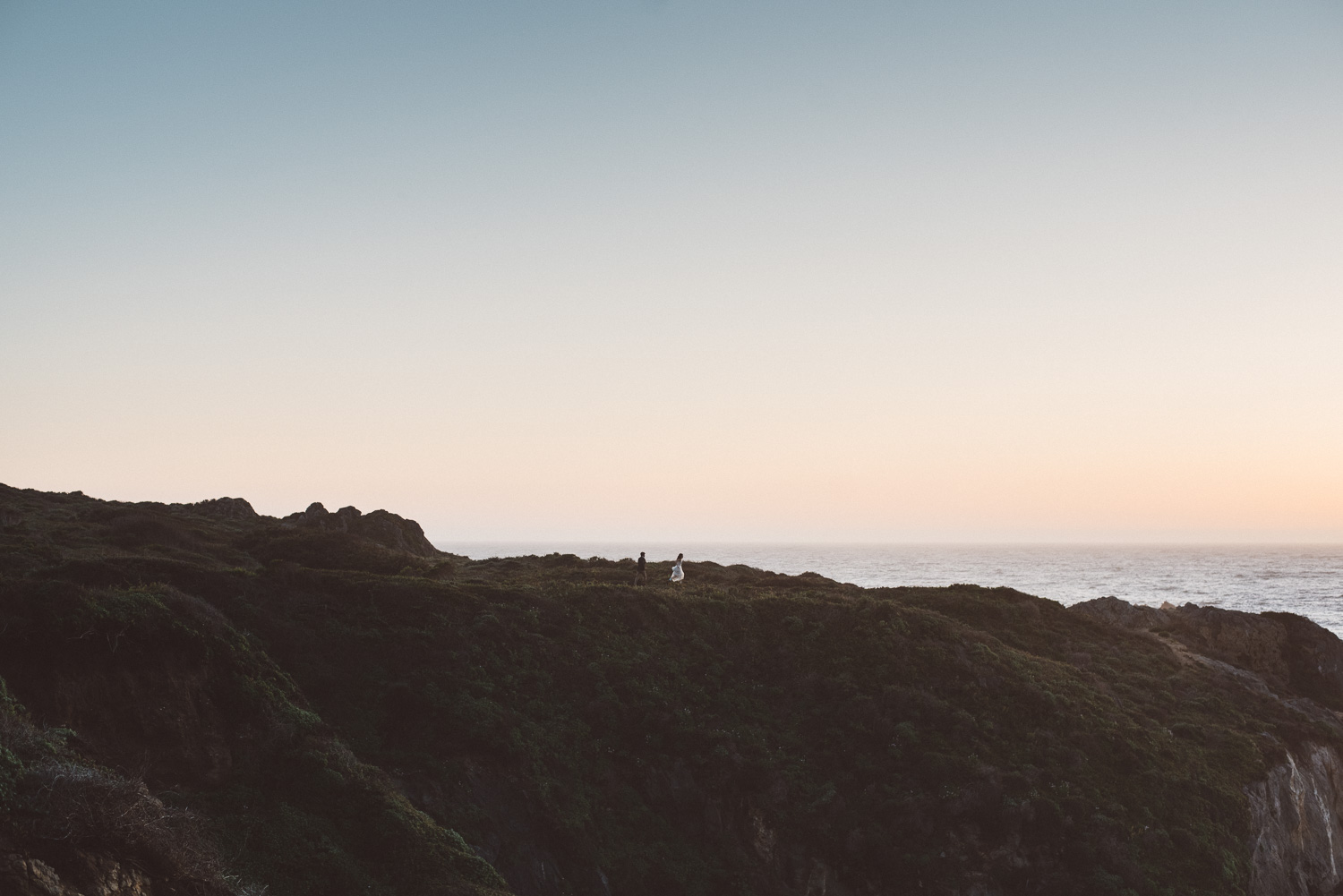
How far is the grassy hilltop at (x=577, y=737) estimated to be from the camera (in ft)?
63.7

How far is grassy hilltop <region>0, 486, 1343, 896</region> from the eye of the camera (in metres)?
19.4

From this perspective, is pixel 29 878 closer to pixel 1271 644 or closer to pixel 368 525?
pixel 368 525

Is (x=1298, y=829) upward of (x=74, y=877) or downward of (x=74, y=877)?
downward

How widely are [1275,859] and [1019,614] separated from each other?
1665 centimetres

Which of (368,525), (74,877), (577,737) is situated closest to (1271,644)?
(577,737)

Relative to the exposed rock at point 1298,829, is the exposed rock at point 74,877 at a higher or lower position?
higher

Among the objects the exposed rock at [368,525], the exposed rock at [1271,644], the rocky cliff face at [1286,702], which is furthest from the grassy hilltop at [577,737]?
the exposed rock at [368,525]

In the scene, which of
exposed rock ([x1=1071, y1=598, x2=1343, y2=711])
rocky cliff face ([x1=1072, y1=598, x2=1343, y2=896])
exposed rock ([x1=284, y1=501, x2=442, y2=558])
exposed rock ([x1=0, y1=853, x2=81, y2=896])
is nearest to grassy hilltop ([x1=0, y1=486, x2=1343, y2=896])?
exposed rock ([x1=0, y1=853, x2=81, y2=896])

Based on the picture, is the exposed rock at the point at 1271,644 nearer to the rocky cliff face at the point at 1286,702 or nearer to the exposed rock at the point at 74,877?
the rocky cliff face at the point at 1286,702

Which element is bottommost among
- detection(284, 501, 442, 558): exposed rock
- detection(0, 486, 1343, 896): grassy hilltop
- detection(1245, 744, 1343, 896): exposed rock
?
detection(1245, 744, 1343, 896): exposed rock

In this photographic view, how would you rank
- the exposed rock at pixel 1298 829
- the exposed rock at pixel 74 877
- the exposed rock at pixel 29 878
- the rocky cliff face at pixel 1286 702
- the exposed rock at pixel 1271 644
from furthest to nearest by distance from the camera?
the exposed rock at pixel 1271 644, the rocky cliff face at pixel 1286 702, the exposed rock at pixel 1298 829, the exposed rock at pixel 74 877, the exposed rock at pixel 29 878

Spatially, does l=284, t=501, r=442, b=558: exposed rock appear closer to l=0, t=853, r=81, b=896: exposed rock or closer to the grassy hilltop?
the grassy hilltop

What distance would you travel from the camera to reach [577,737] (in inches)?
1145

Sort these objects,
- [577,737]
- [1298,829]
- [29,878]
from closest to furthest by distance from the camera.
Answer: [29,878]
[577,737]
[1298,829]
